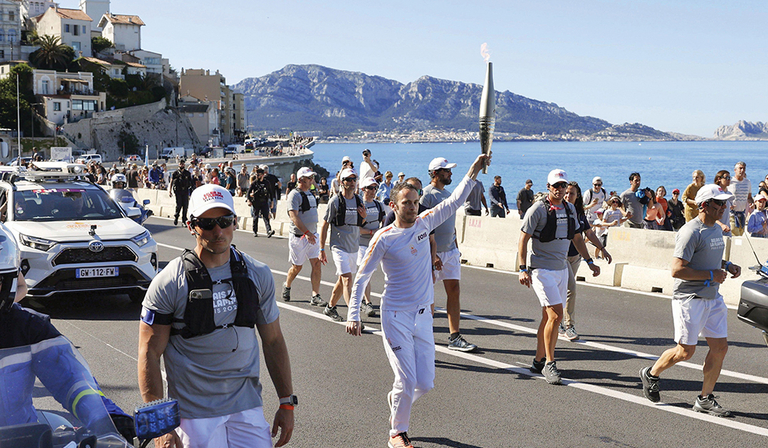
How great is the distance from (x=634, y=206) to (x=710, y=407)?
1092 centimetres

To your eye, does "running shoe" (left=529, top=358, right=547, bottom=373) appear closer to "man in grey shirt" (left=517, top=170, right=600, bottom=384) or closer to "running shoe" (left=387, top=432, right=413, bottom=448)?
"man in grey shirt" (left=517, top=170, right=600, bottom=384)

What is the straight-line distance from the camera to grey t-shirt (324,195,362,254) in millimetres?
9828

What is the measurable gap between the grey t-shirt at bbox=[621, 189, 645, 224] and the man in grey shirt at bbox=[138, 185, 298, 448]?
563 inches

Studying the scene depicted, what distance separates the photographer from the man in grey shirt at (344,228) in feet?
32.0

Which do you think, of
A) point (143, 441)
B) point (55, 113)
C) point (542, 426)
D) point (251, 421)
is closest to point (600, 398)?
point (542, 426)

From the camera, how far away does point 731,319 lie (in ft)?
32.8

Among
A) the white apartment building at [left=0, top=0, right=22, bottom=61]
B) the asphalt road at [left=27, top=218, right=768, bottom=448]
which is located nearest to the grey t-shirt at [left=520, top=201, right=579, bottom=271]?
the asphalt road at [left=27, top=218, right=768, bottom=448]

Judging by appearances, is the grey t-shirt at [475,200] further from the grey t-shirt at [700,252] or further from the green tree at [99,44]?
the green tree at [99,44]

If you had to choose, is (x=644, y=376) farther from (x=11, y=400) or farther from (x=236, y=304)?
(x=11, y=400)

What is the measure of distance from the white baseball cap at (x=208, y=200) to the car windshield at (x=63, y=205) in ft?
25.8

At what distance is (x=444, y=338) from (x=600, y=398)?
2.52 metres

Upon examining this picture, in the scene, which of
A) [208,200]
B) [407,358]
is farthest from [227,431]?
[407,358]

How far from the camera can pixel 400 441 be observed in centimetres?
534

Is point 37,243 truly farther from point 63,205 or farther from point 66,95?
point 66,95
